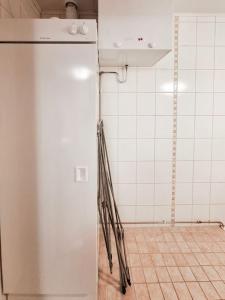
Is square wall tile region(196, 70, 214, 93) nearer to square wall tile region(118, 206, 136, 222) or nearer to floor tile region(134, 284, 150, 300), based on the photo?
square wall tile region(118, 206, 136, 222)

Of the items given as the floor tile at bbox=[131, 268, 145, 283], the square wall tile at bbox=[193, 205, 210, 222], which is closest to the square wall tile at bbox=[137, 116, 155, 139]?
the square wall tile at bbox=[193, 205, 210, 222]

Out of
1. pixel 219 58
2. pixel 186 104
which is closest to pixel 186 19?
pixel 219 58

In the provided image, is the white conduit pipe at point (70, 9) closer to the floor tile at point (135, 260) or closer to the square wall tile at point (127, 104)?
the square wall tile at point (127, 104)

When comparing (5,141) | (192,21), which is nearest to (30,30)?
(5,141)

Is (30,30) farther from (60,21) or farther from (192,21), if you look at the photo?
(192,21)

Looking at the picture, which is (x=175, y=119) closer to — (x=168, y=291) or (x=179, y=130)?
(x=179, y=130)

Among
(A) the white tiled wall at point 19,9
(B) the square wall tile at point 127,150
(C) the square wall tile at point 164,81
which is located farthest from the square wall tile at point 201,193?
(A) the white tiled wall at point 19,9

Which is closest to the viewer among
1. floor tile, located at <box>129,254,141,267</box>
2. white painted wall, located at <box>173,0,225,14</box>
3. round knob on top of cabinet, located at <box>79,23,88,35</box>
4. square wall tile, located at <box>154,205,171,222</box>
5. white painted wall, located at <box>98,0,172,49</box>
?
round knob on top of cabinet, located at <box>79,23,88,35</box>

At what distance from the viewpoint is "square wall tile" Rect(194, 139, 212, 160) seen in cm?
272

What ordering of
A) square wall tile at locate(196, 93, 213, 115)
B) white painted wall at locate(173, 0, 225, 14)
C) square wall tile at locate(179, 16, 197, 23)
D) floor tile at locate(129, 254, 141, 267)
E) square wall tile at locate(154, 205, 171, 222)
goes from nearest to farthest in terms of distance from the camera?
floor tile at locate(129, 254, 141, 267)
white painted wall at locate(173, 0, 225, 14)
square wall tile at locate(179, 16, 197, 23)
square wall tile at locate(196, 93, 213, 115)
square wall tile at locate(154, 205, 171, 222)

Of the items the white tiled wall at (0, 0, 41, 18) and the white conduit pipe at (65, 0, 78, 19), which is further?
the white conduit pipe at (65, 0, 78, 19)

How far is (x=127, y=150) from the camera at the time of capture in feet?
8.82

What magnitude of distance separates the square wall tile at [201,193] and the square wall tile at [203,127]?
1.81 ft

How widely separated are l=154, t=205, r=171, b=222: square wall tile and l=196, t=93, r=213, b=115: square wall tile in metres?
1.12
